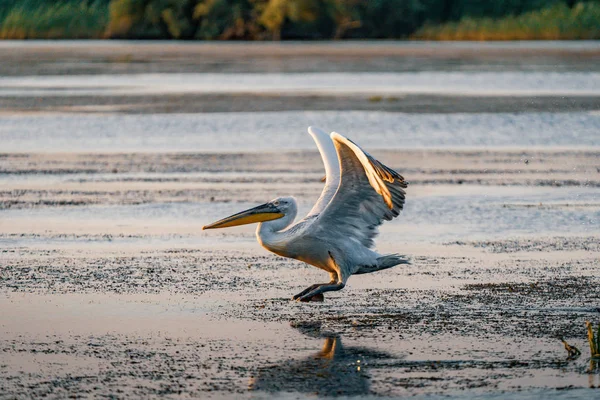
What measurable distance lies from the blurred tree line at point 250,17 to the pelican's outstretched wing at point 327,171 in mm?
50153

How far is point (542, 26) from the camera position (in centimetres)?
5444

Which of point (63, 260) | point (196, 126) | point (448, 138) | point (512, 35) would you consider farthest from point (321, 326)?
point (512, 35)

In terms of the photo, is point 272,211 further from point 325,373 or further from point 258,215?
point 325,373

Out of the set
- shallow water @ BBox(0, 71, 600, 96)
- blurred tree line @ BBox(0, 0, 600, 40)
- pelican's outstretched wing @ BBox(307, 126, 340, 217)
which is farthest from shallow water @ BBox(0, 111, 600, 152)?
blurred tree line @ BBox(0, 0, 600, 40)

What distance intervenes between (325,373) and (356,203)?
7.19ft

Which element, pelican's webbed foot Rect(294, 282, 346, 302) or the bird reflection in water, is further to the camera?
pelican's webbed foot Rect(294, 282, 346, 302)

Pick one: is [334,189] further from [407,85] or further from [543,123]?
[407,85]

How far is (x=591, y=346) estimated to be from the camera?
6.80 m

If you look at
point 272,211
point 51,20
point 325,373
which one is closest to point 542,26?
point 51,20

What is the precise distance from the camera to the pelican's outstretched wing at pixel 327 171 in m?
8.84

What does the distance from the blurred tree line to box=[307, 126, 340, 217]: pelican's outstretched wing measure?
50153 mm

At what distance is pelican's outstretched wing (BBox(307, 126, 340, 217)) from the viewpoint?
884cm

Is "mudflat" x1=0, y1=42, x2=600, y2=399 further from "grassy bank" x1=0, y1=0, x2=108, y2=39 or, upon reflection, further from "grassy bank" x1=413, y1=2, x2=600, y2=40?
"grassy bank" x1=0, y1=0, x2=108, y2=39

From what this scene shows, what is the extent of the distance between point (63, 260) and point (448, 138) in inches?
395
